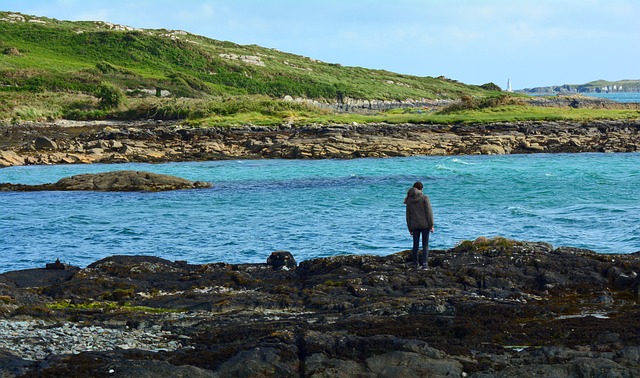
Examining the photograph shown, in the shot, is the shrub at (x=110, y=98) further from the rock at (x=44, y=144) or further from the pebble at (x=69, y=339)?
the pebble at (x=69, y=339)

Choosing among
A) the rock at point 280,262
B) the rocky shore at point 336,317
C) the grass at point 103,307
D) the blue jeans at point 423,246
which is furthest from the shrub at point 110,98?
the grass at point 103,307

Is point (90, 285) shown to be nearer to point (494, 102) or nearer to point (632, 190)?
point (632, 190)

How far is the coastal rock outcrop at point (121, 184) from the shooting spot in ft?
125

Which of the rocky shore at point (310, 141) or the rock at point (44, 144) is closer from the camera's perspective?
the rocky shore at point (310, 141)

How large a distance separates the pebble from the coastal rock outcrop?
2535 cm

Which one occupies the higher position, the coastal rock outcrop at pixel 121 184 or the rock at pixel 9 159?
the rock at pixel 9 159

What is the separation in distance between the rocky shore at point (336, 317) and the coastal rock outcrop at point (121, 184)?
1988 centimetres

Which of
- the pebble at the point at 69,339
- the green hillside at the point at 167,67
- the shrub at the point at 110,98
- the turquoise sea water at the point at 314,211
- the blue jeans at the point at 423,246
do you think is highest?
the green hillside at the point at 167,67

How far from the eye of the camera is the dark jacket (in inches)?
673

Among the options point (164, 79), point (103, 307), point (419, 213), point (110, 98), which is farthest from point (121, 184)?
point (164, 79)

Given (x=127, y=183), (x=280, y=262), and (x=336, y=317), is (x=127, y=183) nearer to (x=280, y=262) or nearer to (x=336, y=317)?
(x=280, y=262)

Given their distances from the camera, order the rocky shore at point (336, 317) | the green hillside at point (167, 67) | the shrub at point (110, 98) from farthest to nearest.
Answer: the green hillside at point (167, 67) < the shrub at point (110, 98) < the rocky shore at point (336, 317)

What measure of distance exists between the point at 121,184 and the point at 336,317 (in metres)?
26.7

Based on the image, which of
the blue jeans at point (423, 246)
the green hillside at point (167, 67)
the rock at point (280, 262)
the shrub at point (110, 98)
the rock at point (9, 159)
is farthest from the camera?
the green hillside at point (167, 67)
